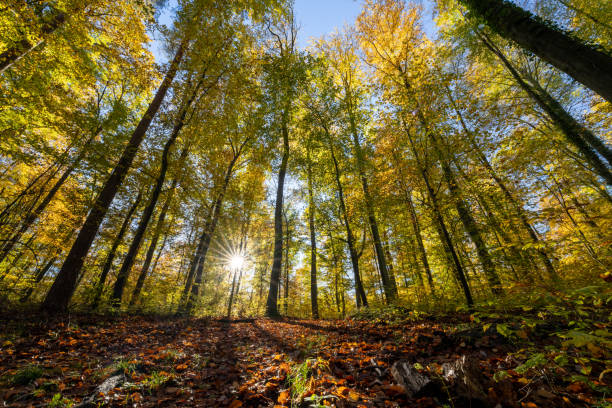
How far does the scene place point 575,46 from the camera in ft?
10.7

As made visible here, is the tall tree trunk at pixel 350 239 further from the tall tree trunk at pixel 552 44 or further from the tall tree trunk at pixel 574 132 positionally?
the tall tree trunk at pixel 574 132

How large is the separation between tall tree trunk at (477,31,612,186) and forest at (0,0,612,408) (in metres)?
0.07

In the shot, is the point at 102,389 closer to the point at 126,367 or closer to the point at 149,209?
the point at 126,367

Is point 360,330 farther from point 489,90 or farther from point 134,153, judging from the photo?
point 489,90

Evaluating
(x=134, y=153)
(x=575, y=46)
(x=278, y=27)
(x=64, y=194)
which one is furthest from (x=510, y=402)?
(x=278, y=27)

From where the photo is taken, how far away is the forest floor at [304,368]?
2.11 metres

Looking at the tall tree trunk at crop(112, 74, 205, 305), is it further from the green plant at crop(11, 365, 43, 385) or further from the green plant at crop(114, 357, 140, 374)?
the green plant at crop(114, 357, 140, 374)

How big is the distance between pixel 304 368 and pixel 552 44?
6.33 meters

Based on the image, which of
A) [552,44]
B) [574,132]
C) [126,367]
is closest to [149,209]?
[126,367]

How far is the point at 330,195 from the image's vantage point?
1219cm

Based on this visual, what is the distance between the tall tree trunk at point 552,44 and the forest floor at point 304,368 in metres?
3.79

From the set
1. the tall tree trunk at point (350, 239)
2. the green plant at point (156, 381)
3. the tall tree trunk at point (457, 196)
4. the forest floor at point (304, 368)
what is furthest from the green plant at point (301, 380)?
the tall tree trunk at point (350, 239)

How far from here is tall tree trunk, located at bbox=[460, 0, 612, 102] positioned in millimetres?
3086

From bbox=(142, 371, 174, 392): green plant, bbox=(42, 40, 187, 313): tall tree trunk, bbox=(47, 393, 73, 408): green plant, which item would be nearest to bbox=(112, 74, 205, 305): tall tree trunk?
bbox=(42, 40, 187, 313): tall tree trunk
